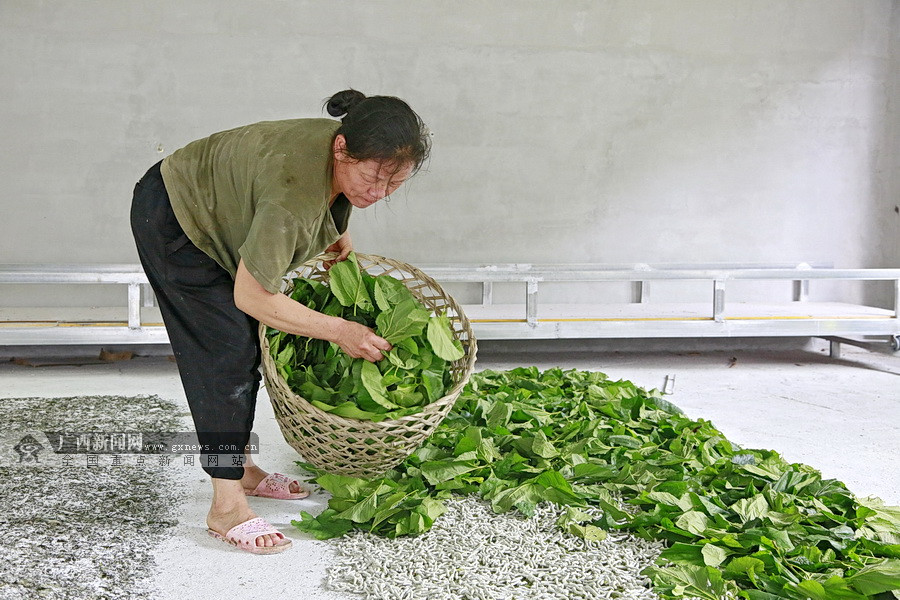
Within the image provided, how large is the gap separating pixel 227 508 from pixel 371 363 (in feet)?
1.84

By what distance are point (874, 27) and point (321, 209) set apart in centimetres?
562

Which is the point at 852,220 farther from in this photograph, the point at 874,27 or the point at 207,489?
the point at 207,489

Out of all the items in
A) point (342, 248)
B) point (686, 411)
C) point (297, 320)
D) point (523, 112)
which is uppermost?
point (523, 112)

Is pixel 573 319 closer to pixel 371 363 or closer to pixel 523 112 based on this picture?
pixel 523 112

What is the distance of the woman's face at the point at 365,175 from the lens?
73.3 inches

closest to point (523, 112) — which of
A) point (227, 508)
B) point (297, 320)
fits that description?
point (297, 320)

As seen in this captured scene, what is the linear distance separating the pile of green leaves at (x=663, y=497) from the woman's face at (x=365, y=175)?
832 mm

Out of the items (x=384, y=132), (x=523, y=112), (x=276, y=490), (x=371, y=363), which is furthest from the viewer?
(x=523, y=112)

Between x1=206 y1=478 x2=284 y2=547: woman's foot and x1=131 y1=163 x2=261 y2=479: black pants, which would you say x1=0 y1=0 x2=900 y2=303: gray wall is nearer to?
x1=131 y1=163 x2=261 y2=479: black pants

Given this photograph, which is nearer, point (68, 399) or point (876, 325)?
point (68, 399)

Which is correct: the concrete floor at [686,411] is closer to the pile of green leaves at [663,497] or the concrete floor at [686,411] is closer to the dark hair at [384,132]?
the pile of green leaves at [663,497]

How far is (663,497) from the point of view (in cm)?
Result: 213

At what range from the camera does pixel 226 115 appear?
5.26 meters

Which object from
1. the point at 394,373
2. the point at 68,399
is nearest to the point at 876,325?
the point at 394,373
